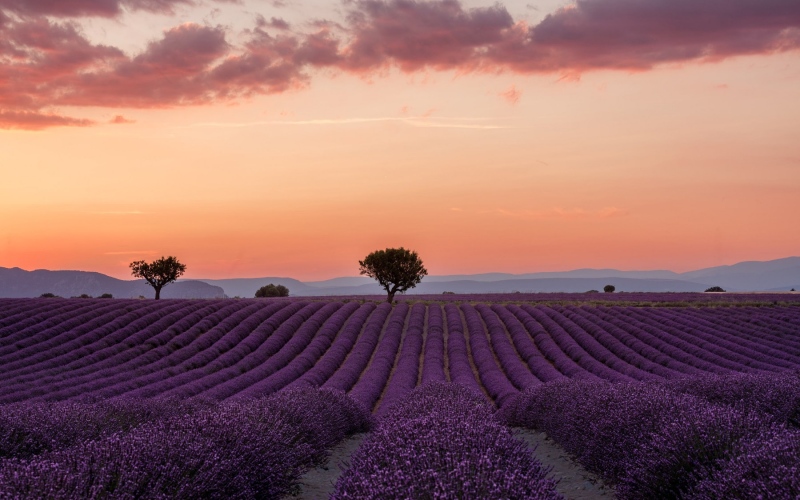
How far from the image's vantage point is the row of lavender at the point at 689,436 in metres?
5.30

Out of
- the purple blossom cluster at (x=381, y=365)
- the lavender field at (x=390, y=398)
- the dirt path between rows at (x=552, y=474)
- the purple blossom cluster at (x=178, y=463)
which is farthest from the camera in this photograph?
the purple blossom cluster at (x=381, y=365)

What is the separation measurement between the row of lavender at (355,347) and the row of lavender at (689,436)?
6972mm

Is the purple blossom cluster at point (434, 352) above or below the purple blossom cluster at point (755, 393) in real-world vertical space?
below

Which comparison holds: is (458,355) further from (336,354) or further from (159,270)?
(159,270)

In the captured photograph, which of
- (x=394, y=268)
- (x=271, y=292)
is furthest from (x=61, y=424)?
(x=271, y=292)

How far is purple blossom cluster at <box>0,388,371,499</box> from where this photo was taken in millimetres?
5000

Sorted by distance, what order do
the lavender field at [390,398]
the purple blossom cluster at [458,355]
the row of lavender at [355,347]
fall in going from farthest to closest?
the row of lavender at [355,347] → the purple blossom cluster at [458,355] → the lavender field at [390,398]

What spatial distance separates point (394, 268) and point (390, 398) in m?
32.8

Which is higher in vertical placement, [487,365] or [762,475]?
[762,475]

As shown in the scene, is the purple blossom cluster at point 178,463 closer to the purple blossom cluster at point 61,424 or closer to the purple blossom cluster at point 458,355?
the purple blossom cluster at point 61,424

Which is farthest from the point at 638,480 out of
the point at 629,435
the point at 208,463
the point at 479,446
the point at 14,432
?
the point at 14,432

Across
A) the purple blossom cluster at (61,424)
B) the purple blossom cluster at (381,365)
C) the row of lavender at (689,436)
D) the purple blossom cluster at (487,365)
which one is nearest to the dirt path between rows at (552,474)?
the row of lavender at (689,436)

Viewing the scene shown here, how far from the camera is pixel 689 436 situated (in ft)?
22.4

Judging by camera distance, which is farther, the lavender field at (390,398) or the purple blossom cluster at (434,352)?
the purple blossom cluster at (434,352)
